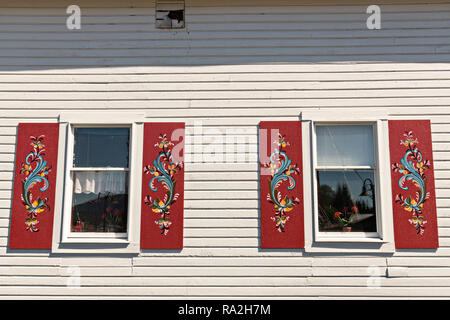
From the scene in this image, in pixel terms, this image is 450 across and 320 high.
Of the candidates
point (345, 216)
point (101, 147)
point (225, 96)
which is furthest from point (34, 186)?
point (345, 216)

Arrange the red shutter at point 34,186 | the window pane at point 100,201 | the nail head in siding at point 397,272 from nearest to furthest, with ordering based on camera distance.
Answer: the nail head in siding at point 397,272 → the red shutter at point 34,186 → the window pane at point 100,201

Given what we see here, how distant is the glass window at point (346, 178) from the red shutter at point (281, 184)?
294 mm

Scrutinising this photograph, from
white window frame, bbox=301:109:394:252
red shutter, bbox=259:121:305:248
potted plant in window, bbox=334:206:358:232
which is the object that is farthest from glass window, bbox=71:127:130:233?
potted plant in window, bbox=334:206:358:232

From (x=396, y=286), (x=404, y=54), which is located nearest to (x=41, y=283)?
(x=396, y=286)

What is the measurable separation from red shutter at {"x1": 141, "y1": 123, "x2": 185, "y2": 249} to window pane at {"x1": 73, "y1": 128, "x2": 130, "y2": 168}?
32cm

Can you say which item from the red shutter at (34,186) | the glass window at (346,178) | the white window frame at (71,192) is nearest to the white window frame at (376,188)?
the glass window at (346,178)

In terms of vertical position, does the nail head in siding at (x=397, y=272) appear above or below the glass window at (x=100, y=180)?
below

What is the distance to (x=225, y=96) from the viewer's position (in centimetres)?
527

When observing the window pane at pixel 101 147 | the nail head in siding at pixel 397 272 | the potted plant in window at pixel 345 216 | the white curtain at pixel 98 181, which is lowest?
the nail head in siding at pixel 397 272

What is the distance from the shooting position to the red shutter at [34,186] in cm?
495

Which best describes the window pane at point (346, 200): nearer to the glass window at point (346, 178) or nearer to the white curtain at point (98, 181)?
the glass window at point (346, 178)

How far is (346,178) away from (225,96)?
6.23 feet

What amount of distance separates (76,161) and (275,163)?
8.49ft
